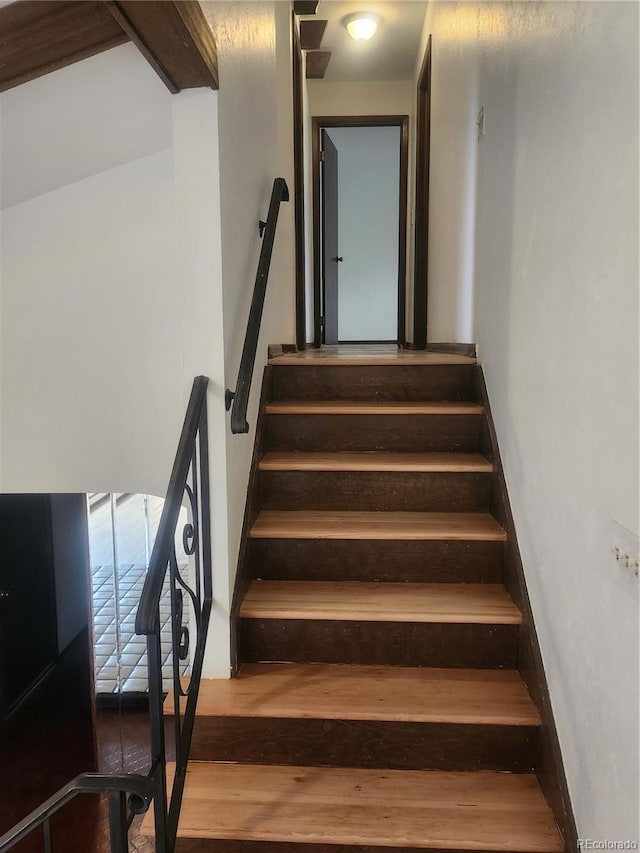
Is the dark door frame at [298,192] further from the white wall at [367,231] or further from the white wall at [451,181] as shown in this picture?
the white wall at [367,231]

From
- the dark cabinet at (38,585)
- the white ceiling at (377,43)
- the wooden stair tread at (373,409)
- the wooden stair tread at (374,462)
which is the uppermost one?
the white ceiling at (377,43)

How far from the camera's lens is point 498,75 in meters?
2.15

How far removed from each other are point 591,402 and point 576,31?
86 cm

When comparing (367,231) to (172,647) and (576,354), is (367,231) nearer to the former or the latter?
(576,354)

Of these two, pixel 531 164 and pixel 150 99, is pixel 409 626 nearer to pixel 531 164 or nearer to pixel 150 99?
pixel 531 164

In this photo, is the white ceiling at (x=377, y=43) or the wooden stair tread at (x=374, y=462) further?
the white ceiling at (x=377, y=43)

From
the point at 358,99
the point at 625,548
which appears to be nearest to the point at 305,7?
the point at 358,99

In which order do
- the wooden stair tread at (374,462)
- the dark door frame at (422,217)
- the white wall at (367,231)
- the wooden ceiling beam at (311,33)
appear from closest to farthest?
the wooden stair tread at (374,462) → the wooden ceiling beam at (311,33) → the dark door frame at (422,217) → the white wall at (367,231)

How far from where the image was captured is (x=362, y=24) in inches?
153

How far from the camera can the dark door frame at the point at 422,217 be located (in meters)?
4.03

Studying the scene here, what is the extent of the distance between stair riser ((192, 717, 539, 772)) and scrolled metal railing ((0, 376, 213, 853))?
0.45 feet

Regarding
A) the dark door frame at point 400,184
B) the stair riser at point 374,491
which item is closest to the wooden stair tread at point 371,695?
the stair riser at point 374,491

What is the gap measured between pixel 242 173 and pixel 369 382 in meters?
1.06

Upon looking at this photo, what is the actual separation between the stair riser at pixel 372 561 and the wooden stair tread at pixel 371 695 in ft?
1.03
